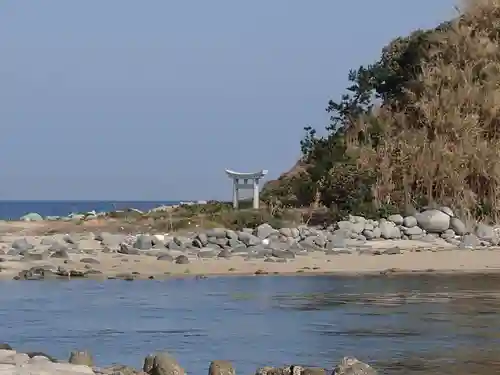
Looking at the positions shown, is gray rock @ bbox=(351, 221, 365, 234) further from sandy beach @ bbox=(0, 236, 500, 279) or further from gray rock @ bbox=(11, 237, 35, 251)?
gray rock @ bbox=(11, 237, 35, 251)

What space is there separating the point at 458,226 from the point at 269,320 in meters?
12.0

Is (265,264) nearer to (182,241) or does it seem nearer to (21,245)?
(182,241)

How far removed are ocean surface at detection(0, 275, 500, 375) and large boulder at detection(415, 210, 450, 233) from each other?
5786mm

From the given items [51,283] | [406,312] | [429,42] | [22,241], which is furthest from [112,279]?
[429,42]

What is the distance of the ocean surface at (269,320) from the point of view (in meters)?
10.9

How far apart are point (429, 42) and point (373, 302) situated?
15.4 meters

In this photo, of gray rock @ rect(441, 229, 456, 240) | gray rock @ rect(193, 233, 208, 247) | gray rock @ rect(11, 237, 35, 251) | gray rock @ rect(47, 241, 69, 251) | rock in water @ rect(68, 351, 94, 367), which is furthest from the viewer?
gray rock @ rect(441, 229, 456, 240)

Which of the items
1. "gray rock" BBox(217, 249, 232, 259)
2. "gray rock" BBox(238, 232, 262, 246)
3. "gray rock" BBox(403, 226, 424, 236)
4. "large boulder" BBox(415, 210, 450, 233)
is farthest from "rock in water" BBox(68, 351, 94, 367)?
"large boulder" BBox(415, 210, 450, 233)

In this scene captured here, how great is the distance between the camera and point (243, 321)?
1361 centimetres

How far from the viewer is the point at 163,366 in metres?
9.18

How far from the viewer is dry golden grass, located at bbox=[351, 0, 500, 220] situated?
1033 inches

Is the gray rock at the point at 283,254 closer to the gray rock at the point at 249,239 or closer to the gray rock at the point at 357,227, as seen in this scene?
the gray rock at the point at 249,239

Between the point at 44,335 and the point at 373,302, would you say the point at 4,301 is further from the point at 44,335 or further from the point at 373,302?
the point at 373,302

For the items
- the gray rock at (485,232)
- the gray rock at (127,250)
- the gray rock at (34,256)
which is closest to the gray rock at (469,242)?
the gray rock at (485,232)
